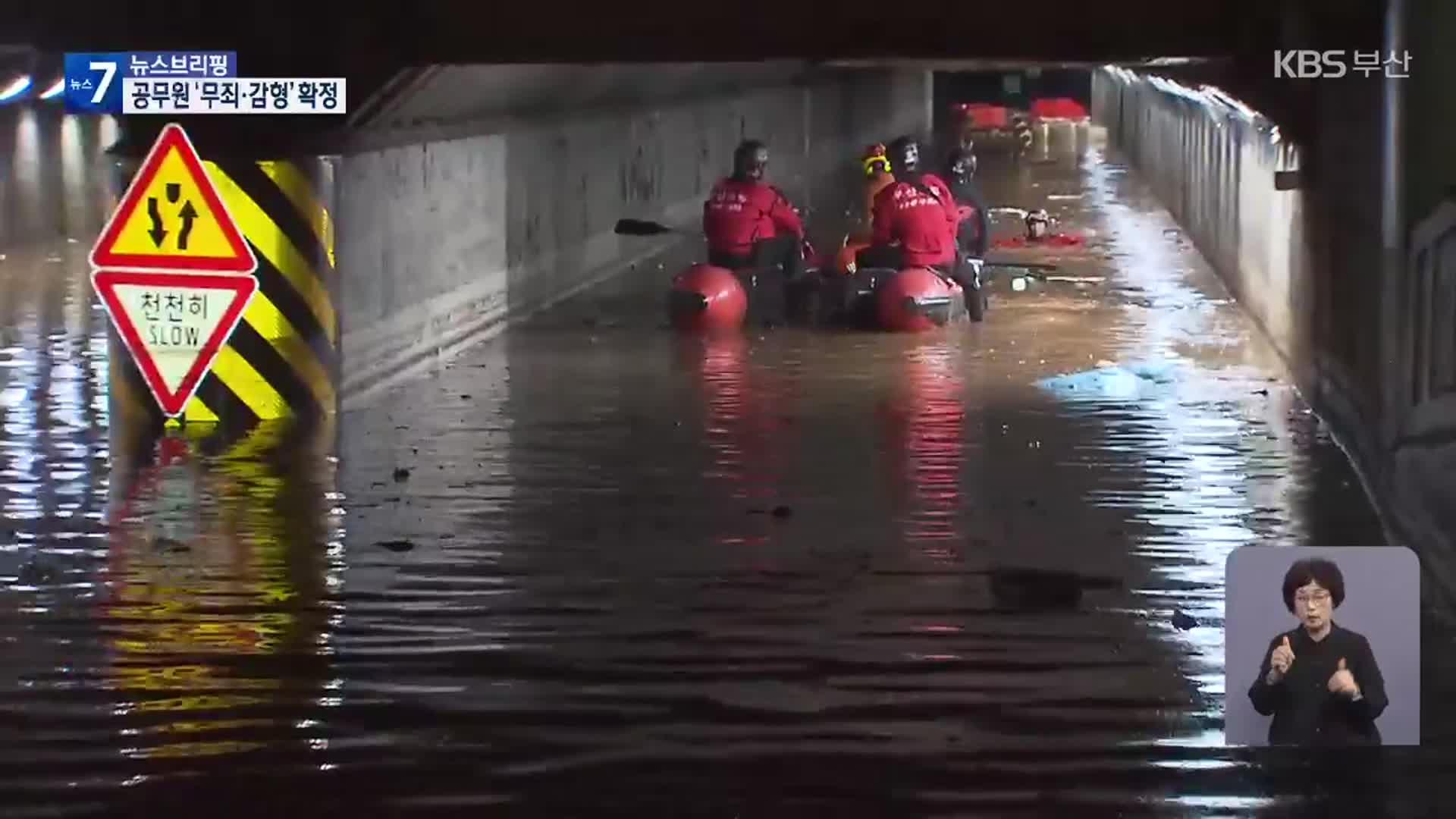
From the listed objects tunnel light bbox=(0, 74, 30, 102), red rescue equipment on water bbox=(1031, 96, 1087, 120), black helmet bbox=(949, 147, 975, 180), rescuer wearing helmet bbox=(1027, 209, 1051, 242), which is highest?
red rescue equipment on water bbox=(1031, 96, 1087, 120)

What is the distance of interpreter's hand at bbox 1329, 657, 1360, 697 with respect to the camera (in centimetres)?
714

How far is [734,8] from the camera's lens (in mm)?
14453

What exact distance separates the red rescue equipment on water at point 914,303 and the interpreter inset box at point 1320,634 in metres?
14.3

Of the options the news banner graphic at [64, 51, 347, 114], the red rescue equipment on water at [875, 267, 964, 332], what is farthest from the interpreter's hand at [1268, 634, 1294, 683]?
the red rescue equipment on water at [875, 267, 964, 332]

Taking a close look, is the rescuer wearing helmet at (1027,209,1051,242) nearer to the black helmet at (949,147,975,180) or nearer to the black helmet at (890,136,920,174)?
the black helmet at (949,147,975,180)

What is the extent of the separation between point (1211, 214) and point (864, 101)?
103 feet

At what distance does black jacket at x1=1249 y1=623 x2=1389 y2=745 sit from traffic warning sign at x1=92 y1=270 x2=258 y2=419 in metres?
8.43

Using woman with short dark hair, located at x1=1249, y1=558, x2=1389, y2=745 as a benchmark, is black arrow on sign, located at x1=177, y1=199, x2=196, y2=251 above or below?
above

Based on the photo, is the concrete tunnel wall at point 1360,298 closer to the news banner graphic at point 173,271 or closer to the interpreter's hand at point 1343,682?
the interpreter's hand at point 1343,682

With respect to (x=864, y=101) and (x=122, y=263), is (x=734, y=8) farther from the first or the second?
(x=864, y=101)

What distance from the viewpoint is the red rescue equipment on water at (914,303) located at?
21.6 metres

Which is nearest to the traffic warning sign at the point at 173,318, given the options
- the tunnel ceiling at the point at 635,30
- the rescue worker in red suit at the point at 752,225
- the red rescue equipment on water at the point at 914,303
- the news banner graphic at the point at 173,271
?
the news banner graphic at the point at 173,271

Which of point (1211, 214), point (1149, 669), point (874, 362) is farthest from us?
point (1211, 214)

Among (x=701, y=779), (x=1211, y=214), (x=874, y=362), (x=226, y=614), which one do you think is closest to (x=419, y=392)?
(x=874, y=362)
